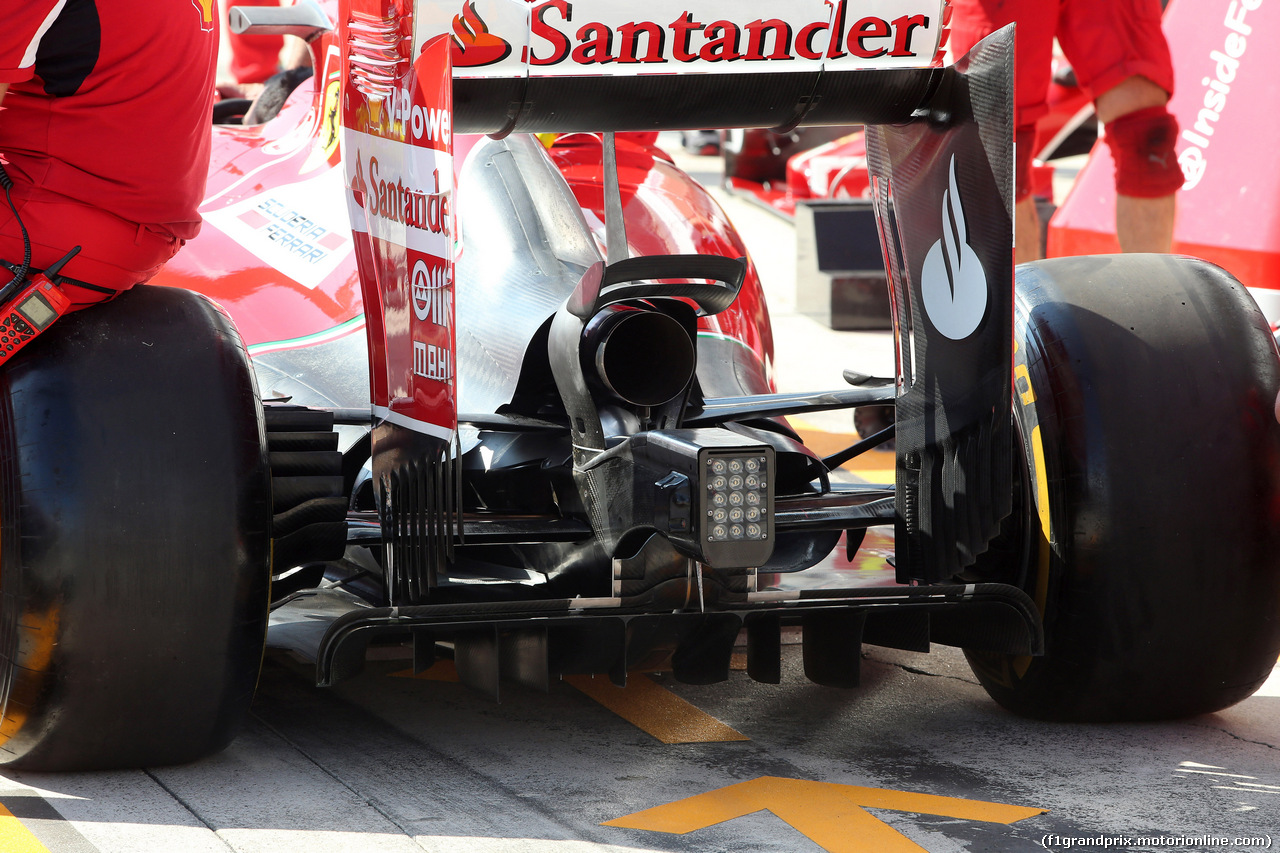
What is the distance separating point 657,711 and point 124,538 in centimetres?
122

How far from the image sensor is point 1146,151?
19.6 feet

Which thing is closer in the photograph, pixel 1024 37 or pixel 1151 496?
pixel 1151 496

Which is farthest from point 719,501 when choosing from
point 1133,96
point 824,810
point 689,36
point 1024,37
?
point 1133,96

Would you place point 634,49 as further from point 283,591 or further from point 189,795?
point 189,795

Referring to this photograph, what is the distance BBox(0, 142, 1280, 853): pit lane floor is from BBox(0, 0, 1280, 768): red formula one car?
12 centimetres

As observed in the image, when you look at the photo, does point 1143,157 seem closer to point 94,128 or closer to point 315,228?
point 315,228

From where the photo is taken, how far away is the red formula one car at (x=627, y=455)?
2.78 meters

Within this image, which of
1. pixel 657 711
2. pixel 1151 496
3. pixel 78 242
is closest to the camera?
pixel 78 242

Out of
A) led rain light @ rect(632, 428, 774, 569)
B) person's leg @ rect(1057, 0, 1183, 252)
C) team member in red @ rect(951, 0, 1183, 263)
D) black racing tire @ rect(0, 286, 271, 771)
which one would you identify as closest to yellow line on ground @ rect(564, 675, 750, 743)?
led rain light @ rect(632, 428, 774, 569)

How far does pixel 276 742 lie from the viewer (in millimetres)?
3184

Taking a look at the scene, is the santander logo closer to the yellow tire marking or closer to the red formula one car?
the red formula one car

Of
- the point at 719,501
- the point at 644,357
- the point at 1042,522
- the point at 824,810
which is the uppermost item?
the point at 644,357

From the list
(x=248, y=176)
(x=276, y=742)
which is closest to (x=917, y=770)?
(x=276, y=742)

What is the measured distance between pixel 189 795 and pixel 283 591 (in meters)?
0.51
